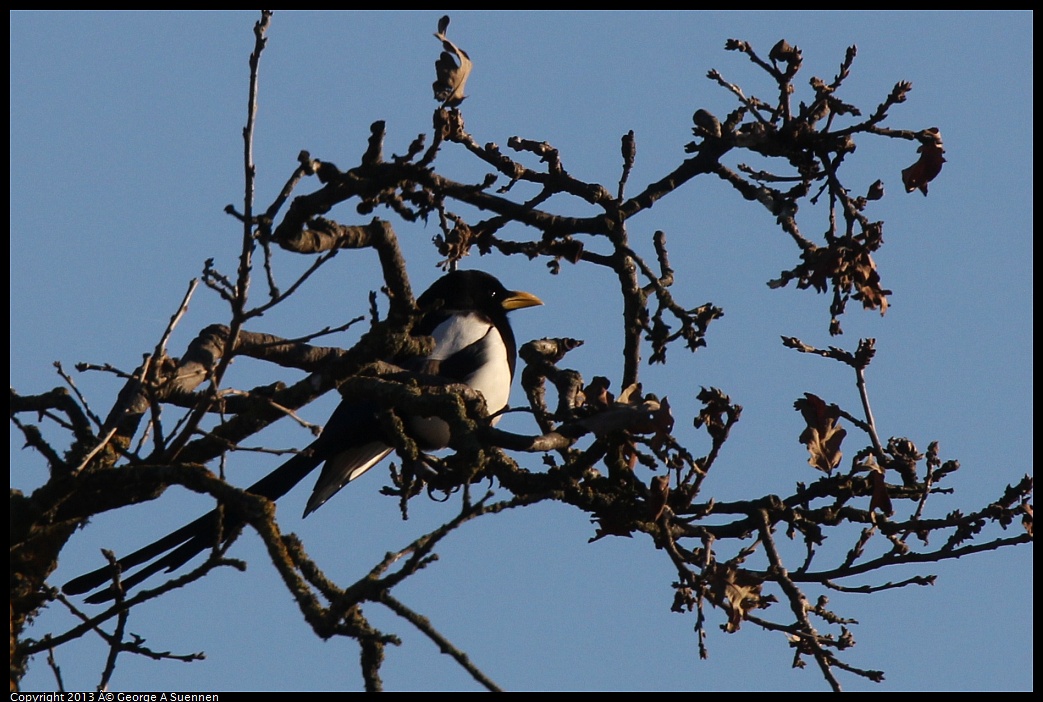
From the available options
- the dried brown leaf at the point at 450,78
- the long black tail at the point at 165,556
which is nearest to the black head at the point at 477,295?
the long black tail at the point at 165,556

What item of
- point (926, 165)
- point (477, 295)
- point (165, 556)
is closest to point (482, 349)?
point (477, 295)

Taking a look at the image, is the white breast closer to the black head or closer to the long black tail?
the black head

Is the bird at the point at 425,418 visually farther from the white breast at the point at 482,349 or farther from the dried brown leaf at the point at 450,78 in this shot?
the dried brown leaf at the point at 450,78

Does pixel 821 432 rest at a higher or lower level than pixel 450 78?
lower

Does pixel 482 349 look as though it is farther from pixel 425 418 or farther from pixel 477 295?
pixel 425 418

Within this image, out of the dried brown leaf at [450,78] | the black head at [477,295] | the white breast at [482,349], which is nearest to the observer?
the dried brown leaf at [450,78]

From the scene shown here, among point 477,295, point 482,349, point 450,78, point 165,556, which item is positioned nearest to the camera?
point 450,78

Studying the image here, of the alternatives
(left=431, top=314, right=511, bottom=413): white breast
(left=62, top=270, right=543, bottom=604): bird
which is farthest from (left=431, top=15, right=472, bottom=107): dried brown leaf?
(left=431, top=314, right=511, bottom=413): white breast

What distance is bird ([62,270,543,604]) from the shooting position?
4023 mm

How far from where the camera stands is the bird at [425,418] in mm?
4023

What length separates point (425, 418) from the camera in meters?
4.07

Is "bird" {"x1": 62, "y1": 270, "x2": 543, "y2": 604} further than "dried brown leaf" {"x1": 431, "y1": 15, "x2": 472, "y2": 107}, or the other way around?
"bird" {"x1": 62, "y1": 270, "x2": 543, "y2": 604}

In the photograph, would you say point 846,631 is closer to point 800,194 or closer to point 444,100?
point 800,194

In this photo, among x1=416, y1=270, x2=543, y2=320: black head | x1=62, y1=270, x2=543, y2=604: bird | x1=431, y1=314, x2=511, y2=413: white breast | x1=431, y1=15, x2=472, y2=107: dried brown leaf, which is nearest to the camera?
x1=431, y1=15, x2=472, y2=107: dried brown leaf
